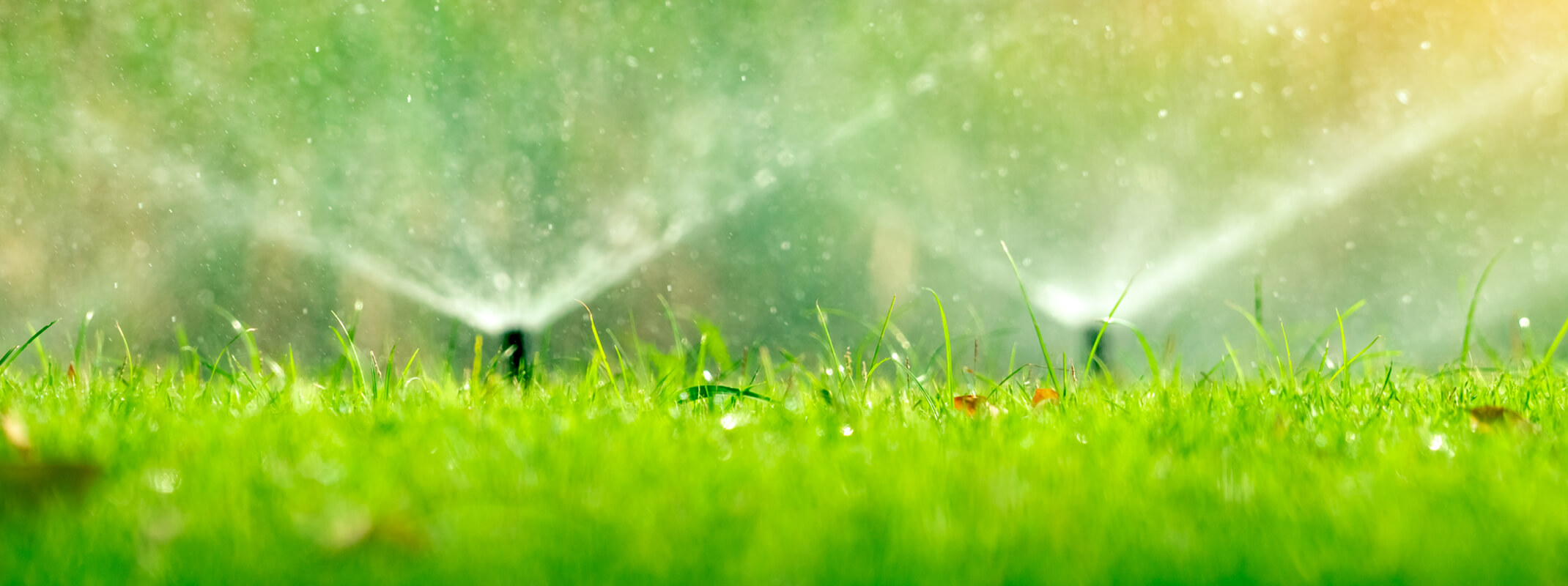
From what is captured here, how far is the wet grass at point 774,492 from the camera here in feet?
2.40

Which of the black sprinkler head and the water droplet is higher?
the water droplet

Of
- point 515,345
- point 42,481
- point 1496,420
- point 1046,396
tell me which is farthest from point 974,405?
point 515,345

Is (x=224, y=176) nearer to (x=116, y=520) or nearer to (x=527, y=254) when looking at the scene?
(x=527, y=254)

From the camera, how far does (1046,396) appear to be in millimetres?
1792

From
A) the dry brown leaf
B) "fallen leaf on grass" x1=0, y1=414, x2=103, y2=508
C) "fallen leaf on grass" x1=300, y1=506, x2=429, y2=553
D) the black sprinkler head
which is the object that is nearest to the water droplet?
the black sprinkler head

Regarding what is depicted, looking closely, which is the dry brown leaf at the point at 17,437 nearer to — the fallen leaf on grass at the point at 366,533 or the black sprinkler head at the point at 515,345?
the fallen leaf on grass at the point at 366,533

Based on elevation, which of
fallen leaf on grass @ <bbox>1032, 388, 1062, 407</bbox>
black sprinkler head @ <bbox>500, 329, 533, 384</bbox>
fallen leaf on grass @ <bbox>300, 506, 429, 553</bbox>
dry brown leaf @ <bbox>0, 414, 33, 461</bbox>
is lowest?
fallen leaf on grass @ <bbox>300, 506, 429, 553</bbox>

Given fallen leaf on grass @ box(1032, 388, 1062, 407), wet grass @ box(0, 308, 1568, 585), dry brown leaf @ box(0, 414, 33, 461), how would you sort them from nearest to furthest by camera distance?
wet grass @ box(0, 308, 1568, 585)
dry brown leaf @ box(0, 414, 33, 461)
fallen leaf on grass @ box(1032, 388, 1062, 407)

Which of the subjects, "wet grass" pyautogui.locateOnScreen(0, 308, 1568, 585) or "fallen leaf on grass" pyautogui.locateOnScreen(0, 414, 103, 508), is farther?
"fallen leaf on grass" pyautogui.locateOnScreen(0, 414, 103, 508)

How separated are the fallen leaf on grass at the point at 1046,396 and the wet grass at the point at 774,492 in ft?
0.20

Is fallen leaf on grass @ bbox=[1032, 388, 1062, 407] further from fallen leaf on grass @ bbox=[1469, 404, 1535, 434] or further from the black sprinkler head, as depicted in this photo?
the black sprinkler head

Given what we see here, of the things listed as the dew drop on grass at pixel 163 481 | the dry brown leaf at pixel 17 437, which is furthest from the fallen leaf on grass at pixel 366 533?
the dry brown leaf at pixel 17 437

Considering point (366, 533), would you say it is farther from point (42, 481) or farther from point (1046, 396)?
point (1046, 396)

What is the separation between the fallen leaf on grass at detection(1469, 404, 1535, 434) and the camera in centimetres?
133
